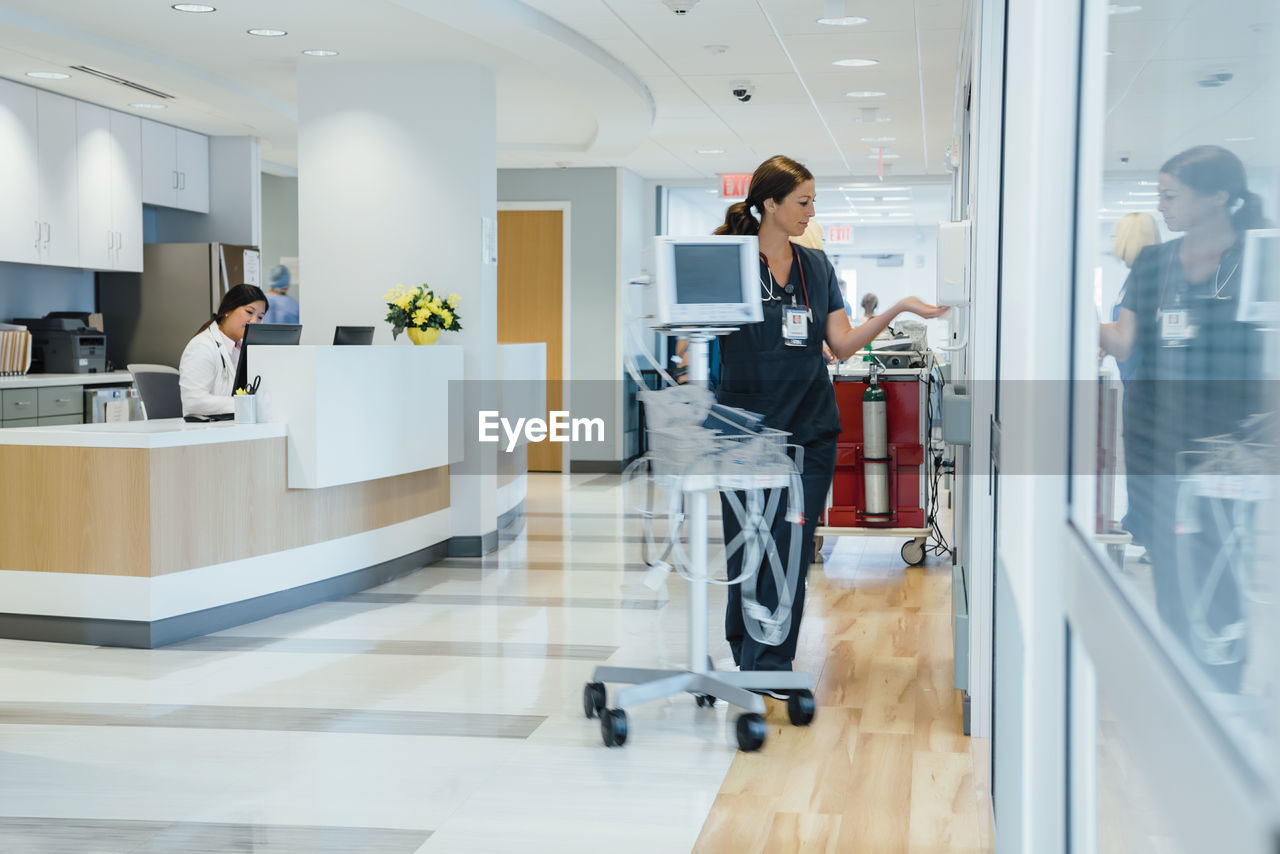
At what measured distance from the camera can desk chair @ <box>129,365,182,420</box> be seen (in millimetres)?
5840

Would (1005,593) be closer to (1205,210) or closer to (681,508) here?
(1205,210)

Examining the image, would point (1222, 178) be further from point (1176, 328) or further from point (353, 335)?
point (353, 335)

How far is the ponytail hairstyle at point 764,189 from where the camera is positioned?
12.3ft

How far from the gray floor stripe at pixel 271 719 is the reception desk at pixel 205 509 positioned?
843 mm

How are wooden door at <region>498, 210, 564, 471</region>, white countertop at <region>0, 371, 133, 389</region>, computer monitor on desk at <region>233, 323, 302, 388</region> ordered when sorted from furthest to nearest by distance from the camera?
wooden door at <region>498, 210, 564, 471</region>
white countertop at <region>0, 371, 133, 389</region>
computer monitor on desk at <region>233, 323, 302, 388</region>

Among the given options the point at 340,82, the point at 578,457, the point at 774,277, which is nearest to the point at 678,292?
the point at 774,277

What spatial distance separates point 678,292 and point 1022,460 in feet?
6.57

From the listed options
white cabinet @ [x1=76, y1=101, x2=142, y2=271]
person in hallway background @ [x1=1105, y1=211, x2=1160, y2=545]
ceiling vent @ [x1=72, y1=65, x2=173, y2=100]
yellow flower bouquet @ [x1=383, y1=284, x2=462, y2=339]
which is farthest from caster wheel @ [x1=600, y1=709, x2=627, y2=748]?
white cabinet @ [x1=76, y1=101, x2=142, y2=271]

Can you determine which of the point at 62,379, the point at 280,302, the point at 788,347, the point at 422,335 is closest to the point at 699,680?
the point at 788,347

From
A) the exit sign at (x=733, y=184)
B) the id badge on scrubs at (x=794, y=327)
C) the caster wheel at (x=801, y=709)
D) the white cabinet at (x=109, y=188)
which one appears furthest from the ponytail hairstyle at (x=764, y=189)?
the exit sign at (x=733, y=184)

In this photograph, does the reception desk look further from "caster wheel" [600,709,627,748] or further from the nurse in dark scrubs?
the nurse in dark scrubs

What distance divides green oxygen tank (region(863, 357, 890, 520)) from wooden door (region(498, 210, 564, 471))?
5.14 m

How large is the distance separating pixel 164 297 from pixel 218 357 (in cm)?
344

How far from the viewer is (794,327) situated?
3.71 metres
